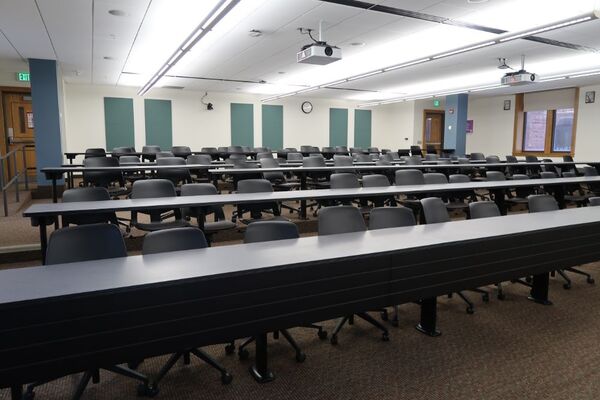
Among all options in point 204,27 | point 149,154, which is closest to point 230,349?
point 204,27

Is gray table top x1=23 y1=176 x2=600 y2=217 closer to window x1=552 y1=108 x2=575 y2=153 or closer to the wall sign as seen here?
the wall sign

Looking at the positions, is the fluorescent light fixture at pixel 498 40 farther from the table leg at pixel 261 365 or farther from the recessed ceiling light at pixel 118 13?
the table leg at pixel 261 365

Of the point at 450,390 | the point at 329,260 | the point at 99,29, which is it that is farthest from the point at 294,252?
the point at 99,29

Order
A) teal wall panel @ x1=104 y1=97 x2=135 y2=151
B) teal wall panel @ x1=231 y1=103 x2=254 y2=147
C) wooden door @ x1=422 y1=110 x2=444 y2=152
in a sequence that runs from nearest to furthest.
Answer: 1. teal wall panel @ x1=104 y1=97 x2=135 y2=151
2. teal wall panel @ x1=231 y1=103 x2=254 y2=147
3. wooden door @ x1=422 y1=110 x2=444 y2=152

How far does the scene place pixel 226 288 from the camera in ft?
5.83

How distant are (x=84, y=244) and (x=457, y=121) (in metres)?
13.3

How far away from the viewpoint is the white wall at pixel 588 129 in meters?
12.0

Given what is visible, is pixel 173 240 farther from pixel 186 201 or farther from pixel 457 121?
pixel 457 121

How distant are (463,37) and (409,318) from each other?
583 centimetres

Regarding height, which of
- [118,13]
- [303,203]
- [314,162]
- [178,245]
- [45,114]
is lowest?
[303,203]

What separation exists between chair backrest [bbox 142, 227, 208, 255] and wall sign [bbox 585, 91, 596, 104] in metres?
13.4

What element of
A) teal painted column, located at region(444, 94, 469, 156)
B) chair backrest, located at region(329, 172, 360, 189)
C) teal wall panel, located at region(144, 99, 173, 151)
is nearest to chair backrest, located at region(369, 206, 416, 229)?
chair backrest, located at region(329, 172, 360, 189)

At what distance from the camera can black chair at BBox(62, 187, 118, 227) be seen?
406cm

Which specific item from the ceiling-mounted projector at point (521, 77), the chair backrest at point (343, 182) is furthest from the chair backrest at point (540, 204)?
the ceiling-mounted projector at point (521, 77)
